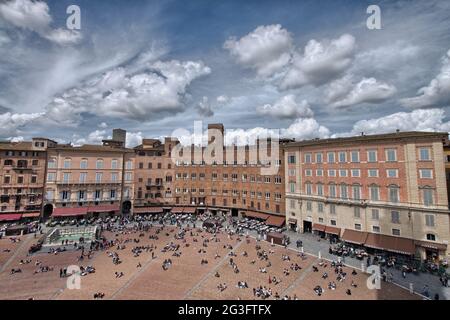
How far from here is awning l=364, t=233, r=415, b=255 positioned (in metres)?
36.3

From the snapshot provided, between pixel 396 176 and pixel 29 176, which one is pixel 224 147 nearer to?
pixel 396 176

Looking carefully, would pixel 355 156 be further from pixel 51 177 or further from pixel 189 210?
pixel 51 177

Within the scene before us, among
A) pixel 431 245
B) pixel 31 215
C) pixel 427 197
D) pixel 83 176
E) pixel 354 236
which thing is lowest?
pixel 354 236

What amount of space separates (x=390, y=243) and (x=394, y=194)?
7521 millimetres

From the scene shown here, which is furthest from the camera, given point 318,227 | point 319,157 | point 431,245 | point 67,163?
point 67,163

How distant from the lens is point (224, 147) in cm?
6756

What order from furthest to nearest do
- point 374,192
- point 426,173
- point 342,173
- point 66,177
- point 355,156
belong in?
point 66,177 → point 342,173 → point 355,156 → point 374,192 → point 426,173

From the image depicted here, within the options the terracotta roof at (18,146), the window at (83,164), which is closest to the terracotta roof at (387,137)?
the window at (83,164)

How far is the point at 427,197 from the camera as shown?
36656 mm

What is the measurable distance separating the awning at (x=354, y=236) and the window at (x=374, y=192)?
6013 millimetres

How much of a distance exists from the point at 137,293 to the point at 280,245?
25046 mm

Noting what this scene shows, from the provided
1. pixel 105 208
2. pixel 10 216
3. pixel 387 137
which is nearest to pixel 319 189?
pixel 387 137

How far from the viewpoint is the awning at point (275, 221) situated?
53.8m
